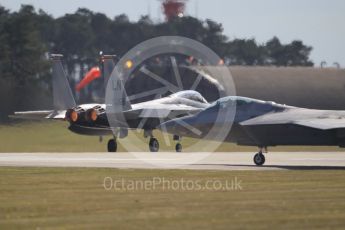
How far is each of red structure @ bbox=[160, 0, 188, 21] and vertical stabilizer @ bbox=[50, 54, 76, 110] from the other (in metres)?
30.9

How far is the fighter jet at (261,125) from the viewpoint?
29656mm

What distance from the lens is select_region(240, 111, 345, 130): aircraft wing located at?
2894 cm

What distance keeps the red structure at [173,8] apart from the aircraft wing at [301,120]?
45.0 m

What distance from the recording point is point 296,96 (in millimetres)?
69000

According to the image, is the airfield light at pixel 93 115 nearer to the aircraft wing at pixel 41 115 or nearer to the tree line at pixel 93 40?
the aircraft wing at pixel 41 115

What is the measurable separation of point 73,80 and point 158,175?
67.2 m

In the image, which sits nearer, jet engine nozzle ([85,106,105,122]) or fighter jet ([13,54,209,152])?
jet engine nozzle ([85,106,105,122])

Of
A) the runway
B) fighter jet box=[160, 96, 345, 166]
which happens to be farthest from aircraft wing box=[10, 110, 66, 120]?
fighter jet box=[160, 96, 345, 166]

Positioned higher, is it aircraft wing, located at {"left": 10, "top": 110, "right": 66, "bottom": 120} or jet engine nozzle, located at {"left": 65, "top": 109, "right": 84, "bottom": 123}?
jet engine nozzle, located at {"left": 65, "top": 109, "right": 84, "bottom": 123}

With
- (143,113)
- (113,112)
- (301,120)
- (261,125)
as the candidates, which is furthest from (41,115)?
(301,120)

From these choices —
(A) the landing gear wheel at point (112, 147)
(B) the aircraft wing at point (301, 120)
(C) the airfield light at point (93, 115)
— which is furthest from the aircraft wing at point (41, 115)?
(B) the aircraft wing at point (301, 120)

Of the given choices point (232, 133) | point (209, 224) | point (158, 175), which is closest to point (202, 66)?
point (232, 133)

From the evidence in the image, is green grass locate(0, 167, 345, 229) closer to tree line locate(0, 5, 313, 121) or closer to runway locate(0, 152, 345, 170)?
runway locate(0, 152, 345, 170)

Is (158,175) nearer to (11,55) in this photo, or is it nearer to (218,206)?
(218,206)
